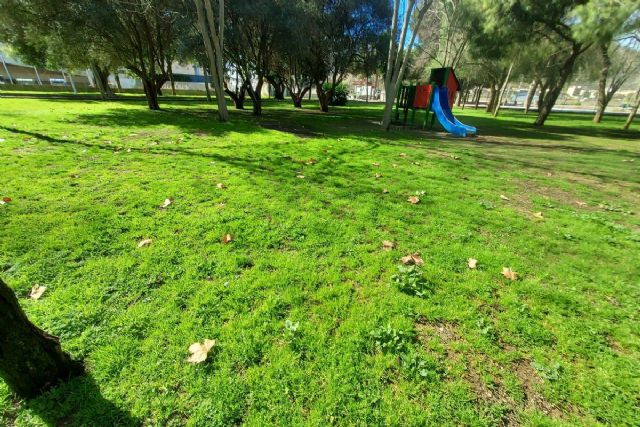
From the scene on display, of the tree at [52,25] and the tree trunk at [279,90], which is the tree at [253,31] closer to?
the tree at [52,25]

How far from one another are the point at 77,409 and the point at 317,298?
1728mm

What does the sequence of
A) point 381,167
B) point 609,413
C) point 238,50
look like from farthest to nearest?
point 238,50 → point 381,167 → point 609,413


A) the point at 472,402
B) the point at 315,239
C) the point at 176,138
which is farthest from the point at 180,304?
the point at 176,138

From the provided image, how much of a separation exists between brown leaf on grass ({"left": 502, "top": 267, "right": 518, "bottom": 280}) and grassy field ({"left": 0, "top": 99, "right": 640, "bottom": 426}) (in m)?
0.06

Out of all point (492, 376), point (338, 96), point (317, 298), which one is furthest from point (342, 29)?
point (492, 376)

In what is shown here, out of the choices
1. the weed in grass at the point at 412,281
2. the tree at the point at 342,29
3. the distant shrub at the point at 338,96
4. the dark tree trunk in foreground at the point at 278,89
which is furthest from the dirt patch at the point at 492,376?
the distant shrub at the point at 338,96

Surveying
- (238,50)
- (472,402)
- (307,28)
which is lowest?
(472,402)

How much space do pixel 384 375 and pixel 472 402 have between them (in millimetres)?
566

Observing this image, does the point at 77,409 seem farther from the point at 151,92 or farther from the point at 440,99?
the point at 151,92

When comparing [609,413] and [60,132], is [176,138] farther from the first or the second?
[609,413]

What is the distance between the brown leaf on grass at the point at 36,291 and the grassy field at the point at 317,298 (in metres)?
0.04

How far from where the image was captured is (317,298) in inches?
101

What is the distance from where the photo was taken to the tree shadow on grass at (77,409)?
1.56 metres

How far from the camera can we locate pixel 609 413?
175cm
